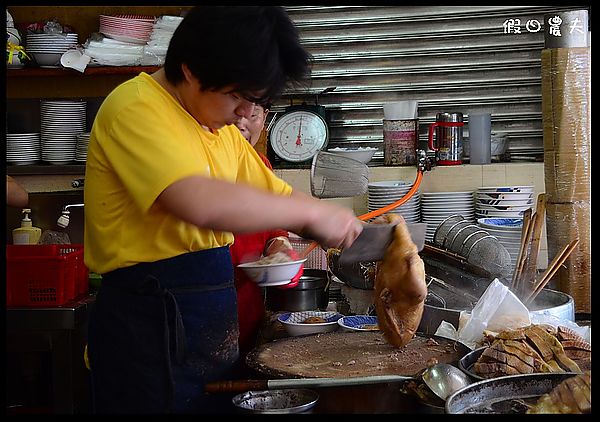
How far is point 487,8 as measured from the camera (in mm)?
5184

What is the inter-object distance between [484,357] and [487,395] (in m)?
0.29

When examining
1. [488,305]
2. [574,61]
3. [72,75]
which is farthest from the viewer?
[72,75]

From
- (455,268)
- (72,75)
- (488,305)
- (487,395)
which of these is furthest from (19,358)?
(487,395)

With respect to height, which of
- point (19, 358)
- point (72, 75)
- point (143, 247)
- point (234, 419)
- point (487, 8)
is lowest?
point (19, 358)

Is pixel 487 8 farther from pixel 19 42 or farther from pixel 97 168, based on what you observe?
pixel 97 168

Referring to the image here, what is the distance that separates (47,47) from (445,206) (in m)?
2.94

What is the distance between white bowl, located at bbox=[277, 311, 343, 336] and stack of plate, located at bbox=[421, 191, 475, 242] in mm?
1993

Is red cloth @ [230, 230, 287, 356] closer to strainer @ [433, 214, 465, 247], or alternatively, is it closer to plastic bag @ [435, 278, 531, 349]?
plastic bag @ [435, 278, 531, 349]

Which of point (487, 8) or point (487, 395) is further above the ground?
point (487, 8)

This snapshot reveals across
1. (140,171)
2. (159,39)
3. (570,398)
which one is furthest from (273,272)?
(159,39)

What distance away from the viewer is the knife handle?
84.5 inches

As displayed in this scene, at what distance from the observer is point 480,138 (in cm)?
508

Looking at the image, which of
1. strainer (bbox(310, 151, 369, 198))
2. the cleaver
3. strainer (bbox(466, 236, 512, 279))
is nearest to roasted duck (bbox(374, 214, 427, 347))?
the cleaver

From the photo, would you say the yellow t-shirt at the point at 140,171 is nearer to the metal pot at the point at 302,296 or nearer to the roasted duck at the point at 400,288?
the roasted duck at the point at 400,288
